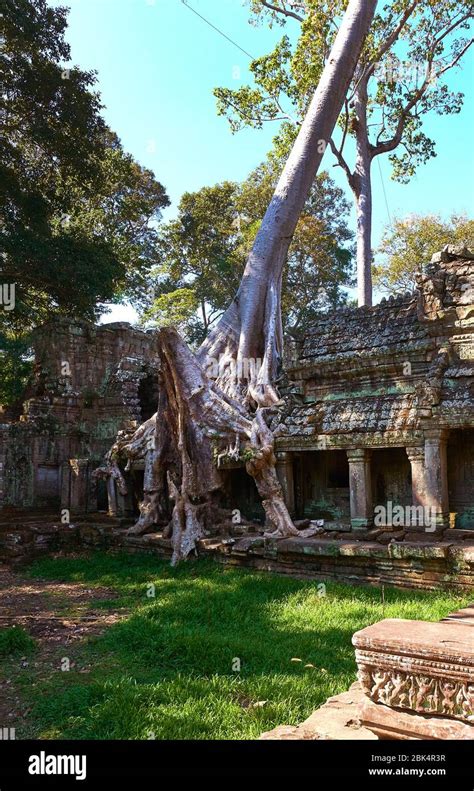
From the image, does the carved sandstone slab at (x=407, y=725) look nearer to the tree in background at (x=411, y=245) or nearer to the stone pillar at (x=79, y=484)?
the stone pillar at (x=79, y=484)

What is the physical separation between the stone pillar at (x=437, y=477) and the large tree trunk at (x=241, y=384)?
2.16 meters

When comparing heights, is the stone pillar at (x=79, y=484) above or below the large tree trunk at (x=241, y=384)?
below

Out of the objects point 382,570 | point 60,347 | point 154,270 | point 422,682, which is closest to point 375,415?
point 382,570

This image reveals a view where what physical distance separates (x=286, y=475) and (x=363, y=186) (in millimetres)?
11506

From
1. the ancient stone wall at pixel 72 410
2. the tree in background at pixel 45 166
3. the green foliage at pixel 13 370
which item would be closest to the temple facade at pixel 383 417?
the ancient stone wall at pixel 72 410

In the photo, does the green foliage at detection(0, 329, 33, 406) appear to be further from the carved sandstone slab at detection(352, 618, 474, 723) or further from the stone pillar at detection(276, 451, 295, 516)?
the carved sandstone slab at detection(352, 618, 474, 723)

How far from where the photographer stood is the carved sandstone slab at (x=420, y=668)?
101 inches

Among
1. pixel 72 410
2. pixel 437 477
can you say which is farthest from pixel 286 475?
pixel 72 410

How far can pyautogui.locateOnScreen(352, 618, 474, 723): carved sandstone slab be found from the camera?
2568 mm

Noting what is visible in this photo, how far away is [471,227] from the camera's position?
2228cm

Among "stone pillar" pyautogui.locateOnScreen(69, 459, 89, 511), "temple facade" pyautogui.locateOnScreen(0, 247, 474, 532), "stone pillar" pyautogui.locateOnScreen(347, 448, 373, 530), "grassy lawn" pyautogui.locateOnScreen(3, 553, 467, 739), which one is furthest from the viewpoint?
"stone pillar" pyautogui.locateOnScreen(69, 459, 89, 511)

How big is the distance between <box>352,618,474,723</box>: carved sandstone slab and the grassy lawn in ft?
3.54

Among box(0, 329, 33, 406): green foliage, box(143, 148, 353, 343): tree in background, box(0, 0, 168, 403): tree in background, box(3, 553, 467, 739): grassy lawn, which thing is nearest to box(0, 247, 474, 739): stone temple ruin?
box(3, 553, 467, 739): grassy lawn
